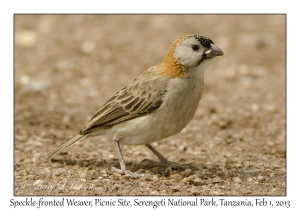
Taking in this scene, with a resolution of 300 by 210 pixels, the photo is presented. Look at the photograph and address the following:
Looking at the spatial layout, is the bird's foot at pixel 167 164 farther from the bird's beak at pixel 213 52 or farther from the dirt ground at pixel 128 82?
the bird's beak at pixel 213 52

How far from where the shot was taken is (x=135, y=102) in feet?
22.9

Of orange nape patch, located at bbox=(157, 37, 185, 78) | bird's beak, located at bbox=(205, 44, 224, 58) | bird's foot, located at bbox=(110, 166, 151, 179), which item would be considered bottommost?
bird's foot, located at bbox=(110, 166, 151, 179)

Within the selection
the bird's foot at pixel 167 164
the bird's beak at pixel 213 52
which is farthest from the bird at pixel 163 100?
the bird's foot at pixel 167 164

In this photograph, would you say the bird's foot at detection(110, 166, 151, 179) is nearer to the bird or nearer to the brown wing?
the bird

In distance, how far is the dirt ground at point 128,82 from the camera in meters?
6.74

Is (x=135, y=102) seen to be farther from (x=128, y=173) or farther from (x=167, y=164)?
(x=167, y=164)

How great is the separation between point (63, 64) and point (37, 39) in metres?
1.99

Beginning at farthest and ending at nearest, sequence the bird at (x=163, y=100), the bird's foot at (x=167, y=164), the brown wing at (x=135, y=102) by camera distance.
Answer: the bird's foot at (x=167, y=164) < the brown wing at (x=135, y=102) < the bird at (x=163, y=100)

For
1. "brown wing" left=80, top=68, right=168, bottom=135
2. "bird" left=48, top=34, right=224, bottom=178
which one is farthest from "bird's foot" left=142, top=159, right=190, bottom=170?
"brown wing" left=80, top=68, right=168, bottom=135

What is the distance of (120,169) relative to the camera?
23.6 ft

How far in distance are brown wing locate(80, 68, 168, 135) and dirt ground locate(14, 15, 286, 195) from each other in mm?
753

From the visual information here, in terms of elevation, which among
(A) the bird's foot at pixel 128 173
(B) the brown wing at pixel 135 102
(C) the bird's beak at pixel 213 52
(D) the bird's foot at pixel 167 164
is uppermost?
(C) the bird's beak at pixel 213 52

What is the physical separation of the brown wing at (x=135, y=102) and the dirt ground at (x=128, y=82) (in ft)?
2.47

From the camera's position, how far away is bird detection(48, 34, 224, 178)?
6676 mm
